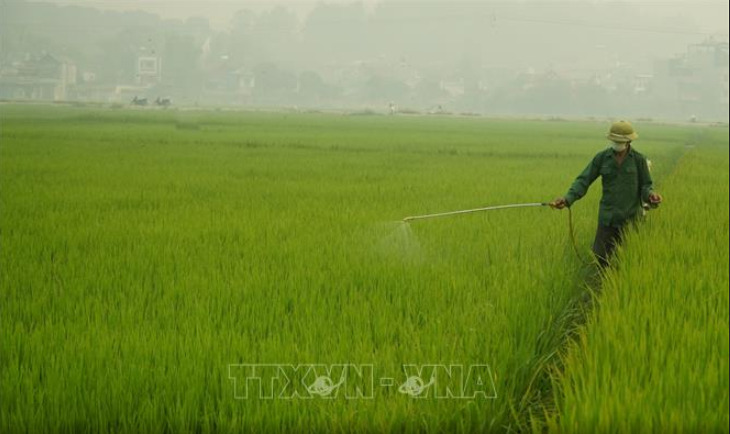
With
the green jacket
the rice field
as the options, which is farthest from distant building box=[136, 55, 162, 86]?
the green jacket

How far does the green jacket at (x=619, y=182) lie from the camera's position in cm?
473

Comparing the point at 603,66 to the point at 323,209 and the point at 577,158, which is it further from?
the point at 323,209

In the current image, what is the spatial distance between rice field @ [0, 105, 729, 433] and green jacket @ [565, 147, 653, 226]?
8.6 inches

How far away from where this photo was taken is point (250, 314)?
140 inches

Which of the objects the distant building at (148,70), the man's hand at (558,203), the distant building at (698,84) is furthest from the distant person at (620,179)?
the distant building at (698,84)

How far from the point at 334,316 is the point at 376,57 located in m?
130

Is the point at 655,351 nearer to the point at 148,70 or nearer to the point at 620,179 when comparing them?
the point at 620,179

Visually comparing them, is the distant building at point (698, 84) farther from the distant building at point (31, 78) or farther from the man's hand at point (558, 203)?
the man's hand at point (558, 203)

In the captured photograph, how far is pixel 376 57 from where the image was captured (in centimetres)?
13088

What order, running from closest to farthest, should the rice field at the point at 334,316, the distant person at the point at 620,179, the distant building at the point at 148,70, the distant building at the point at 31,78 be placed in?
1. the rice field at the point at 334,316
2. the distant person at the point at 620,179
3. the distant building at the point at 31,78
4. the distant building at the point at 148,70

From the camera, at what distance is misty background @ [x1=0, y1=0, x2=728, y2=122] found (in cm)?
4762

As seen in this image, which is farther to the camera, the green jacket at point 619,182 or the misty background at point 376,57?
the misty background at point 376,57

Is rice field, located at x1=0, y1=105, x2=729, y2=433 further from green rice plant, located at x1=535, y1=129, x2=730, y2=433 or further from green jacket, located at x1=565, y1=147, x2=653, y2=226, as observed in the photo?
green jacket, located at x1=565, y1=147, x2=653, y2=226

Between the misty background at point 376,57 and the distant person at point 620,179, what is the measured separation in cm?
344
